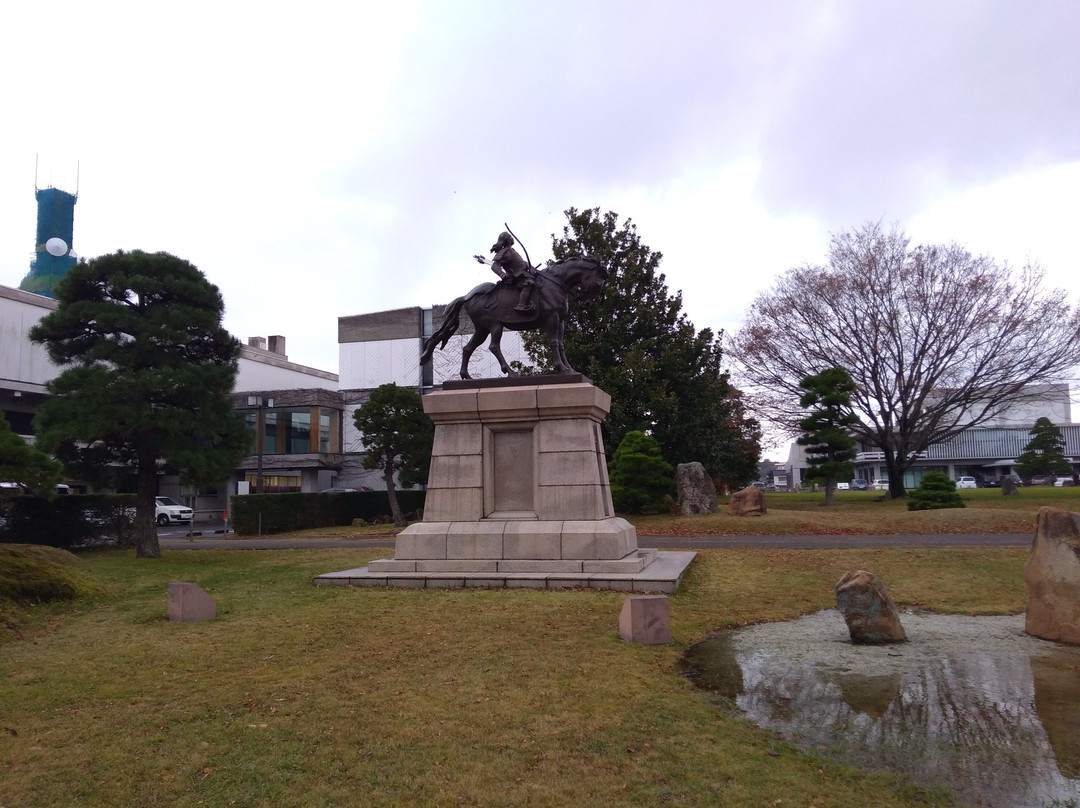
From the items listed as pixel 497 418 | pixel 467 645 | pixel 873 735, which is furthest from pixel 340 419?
pixel 873 735

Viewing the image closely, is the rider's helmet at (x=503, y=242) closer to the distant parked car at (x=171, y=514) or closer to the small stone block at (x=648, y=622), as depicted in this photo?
the small stone block at (x=648, y=622)

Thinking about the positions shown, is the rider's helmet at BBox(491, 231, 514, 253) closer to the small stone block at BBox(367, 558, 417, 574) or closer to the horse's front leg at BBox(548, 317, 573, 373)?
the horse's front leg at BBox(548, 317, 573, 373)

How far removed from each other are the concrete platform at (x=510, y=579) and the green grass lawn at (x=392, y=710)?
1.25ft

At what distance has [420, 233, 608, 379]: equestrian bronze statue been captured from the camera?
12164 millimetres

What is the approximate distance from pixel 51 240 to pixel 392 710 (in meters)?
55.0

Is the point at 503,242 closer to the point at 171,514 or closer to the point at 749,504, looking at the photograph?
the point at 749,504

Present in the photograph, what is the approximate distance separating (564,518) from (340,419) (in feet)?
128

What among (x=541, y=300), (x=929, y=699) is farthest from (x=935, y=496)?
(x=929, y=699)

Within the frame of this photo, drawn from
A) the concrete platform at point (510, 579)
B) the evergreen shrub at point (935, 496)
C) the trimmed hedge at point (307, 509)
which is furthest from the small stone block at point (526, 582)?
the trimmed hedge at point (307, 509)

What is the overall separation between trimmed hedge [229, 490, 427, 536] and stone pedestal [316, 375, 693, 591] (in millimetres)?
18022

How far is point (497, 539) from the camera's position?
11109 millimetres

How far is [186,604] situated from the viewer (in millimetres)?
8414

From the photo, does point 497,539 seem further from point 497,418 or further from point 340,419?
point 340,419

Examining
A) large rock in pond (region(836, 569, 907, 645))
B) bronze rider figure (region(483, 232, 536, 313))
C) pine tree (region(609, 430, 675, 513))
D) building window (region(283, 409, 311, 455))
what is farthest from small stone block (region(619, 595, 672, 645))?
building window (region(283, 409, 311, 455))
